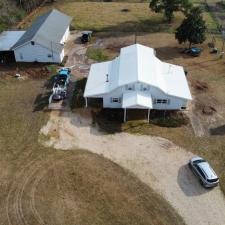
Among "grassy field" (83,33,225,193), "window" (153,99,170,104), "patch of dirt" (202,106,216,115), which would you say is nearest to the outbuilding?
"grassy field" (83,33,225,193)

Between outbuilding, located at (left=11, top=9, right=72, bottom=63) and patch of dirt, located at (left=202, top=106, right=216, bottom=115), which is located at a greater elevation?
outbuilding, located at (left=11, top=9, right=72, bottom=63)

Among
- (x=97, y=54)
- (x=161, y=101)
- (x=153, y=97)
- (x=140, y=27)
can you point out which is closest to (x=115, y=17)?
(x=140, y=27)

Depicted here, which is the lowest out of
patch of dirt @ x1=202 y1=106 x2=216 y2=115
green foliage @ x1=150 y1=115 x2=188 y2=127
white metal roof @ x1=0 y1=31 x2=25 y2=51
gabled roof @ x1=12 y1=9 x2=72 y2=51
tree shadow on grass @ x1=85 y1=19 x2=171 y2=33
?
patch of dirt @ x1=202 y1=106 x2=216 y2=115

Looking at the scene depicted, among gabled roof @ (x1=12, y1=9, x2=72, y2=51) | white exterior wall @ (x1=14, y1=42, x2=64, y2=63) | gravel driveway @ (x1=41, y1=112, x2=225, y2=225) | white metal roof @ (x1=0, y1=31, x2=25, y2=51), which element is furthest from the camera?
white metal roof @ (x1=0, y1=31, x2=25, y2=51)

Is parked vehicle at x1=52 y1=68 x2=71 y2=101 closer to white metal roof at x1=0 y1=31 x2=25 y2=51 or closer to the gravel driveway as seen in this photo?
the gravel driveway

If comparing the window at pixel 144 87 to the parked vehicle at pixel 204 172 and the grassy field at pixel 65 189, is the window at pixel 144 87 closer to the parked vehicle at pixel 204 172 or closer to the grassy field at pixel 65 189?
the grassy field at pixel 65 189

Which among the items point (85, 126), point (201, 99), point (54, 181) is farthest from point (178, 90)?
point (54, 181)
